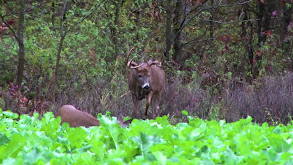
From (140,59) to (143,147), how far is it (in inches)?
458

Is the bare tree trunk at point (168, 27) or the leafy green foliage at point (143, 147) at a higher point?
the bare tree trunk at point (168, 27)

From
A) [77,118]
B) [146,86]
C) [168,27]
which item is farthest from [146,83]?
[77,118]

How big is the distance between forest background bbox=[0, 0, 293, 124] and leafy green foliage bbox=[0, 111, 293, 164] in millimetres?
6373

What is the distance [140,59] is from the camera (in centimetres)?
1393

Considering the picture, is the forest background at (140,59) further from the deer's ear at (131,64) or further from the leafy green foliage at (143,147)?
the leafy green foliage at (143,147)

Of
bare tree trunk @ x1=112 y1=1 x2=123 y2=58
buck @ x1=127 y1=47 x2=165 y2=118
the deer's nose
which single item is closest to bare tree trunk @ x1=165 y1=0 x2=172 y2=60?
bare tree trunk @ x1=112 y1=1 x2=123 y2=58

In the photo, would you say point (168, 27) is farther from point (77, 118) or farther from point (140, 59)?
point (77, 118)

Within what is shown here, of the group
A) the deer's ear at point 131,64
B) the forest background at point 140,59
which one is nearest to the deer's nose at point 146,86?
the forest background at point 140,59

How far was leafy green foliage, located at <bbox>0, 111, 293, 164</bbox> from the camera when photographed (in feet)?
6.63

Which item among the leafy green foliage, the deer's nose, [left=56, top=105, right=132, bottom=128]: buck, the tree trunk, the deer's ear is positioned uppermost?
the tree trunk

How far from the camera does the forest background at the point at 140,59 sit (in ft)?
32.8

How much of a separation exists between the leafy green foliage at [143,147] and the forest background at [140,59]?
6373 millimetres

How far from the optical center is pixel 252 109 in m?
9.69

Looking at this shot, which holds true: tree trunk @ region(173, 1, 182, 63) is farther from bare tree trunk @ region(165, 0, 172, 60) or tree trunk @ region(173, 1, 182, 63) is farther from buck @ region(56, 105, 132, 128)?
buck @ region(56, 105, 132, 128)
